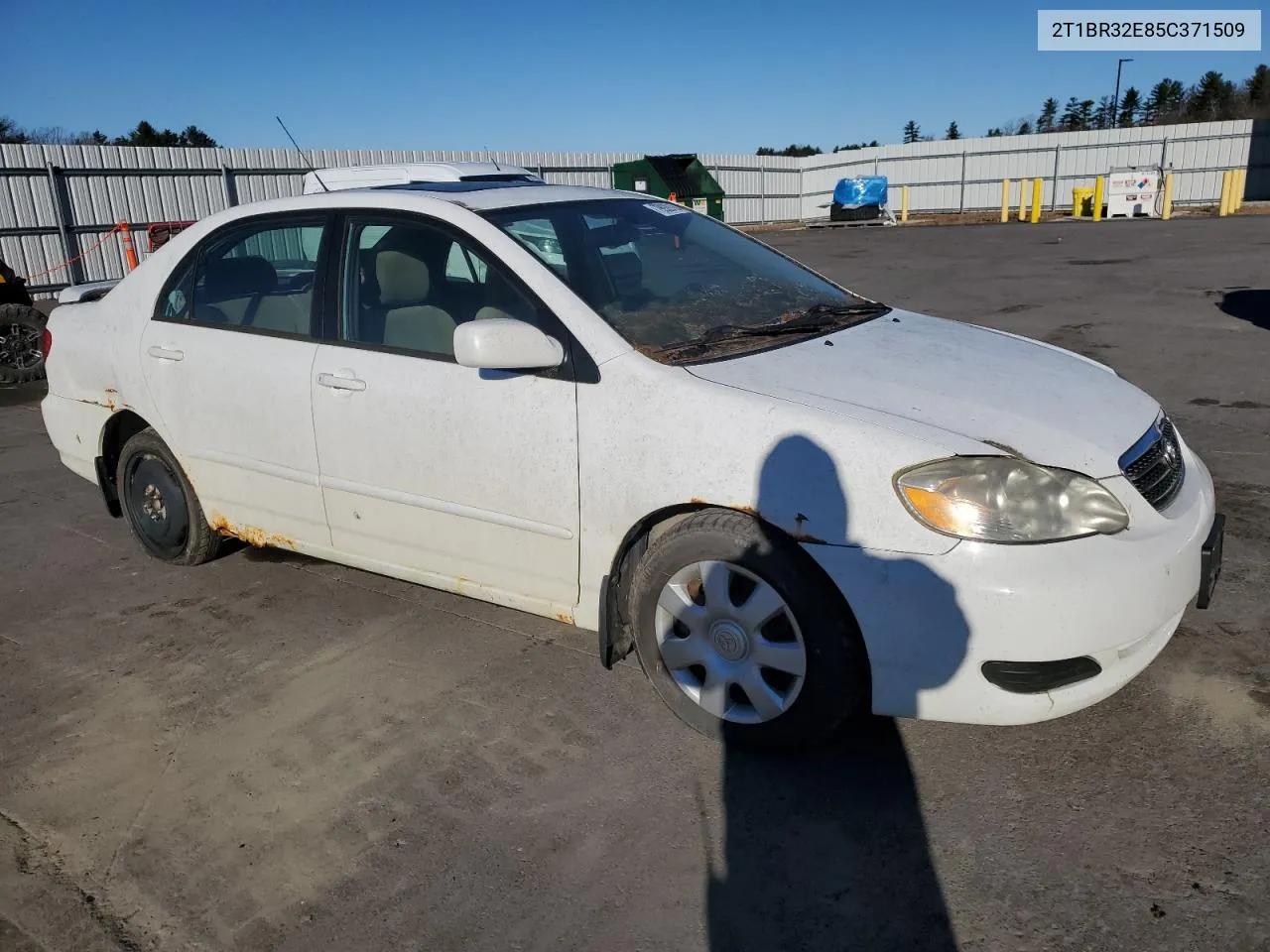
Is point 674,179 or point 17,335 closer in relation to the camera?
point 17,335

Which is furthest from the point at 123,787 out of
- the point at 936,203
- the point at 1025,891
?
the point at 936,203

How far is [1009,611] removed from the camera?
8.03 ft

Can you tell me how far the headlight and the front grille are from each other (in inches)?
11.4

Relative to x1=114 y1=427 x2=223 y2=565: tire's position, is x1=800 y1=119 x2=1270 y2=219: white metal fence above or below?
above

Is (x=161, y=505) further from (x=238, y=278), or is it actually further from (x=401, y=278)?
(x=401, y=278)

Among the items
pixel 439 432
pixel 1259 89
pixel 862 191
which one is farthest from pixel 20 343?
pixel 1259 89

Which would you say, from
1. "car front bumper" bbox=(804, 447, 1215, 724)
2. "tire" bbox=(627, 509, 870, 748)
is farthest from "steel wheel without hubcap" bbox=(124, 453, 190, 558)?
"car front bumper" bbox=(804, 447, 1215, 724)

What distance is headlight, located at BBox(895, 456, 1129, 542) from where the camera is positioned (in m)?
2.49

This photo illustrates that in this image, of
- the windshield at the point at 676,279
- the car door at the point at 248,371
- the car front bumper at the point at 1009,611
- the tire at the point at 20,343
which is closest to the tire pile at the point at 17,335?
the tire at the point at 20,343

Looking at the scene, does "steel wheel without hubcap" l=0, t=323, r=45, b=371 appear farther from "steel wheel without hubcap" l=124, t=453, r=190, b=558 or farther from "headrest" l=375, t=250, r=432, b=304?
"headrest" l=375, t=250, r=432, b=304

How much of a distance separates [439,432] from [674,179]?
2202 cm

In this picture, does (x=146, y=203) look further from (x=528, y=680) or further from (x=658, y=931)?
(x=658, y=931)

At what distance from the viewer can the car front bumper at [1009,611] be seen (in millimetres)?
2453

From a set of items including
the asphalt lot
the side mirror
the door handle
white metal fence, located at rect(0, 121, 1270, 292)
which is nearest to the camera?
the asphalt lot
